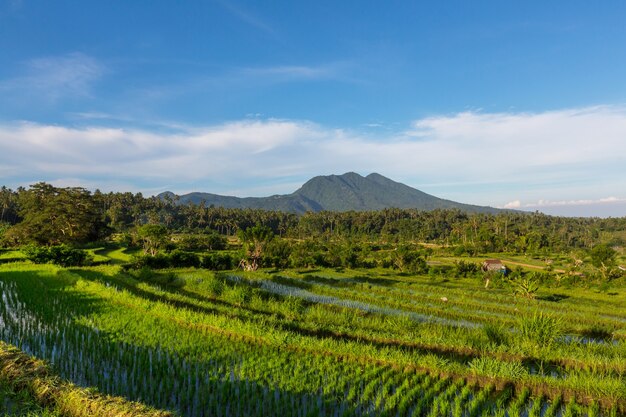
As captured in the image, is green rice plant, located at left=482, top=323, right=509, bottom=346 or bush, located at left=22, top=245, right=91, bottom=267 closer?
green rice plant, located at left=482, top=323, right=509, bottom=346

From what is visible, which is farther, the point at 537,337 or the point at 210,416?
the point at 537,337

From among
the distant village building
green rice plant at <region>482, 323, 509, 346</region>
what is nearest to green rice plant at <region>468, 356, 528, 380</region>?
green rice plant at <region>482, 323, 509, 346</region>

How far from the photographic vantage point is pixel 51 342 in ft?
30.6

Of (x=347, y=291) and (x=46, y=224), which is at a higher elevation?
(x=46, y=224)

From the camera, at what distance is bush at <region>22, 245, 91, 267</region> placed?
25.1m

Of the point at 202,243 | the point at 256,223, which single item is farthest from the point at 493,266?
the point at 256,223

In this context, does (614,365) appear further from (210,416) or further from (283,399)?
(210,416)

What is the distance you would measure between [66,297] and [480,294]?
71.9ft

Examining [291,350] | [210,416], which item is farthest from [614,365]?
[210,416]

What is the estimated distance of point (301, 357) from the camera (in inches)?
359

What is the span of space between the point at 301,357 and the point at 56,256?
2395 centimetres

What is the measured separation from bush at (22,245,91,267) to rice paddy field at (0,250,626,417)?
32.1 feet

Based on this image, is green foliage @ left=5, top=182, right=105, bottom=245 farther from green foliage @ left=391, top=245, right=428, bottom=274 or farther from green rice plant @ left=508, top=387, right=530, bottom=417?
green rice plant @ left=508, top=387, right=530, bottom=417

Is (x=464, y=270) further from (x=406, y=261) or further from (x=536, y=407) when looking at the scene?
(x=536, y=407)
